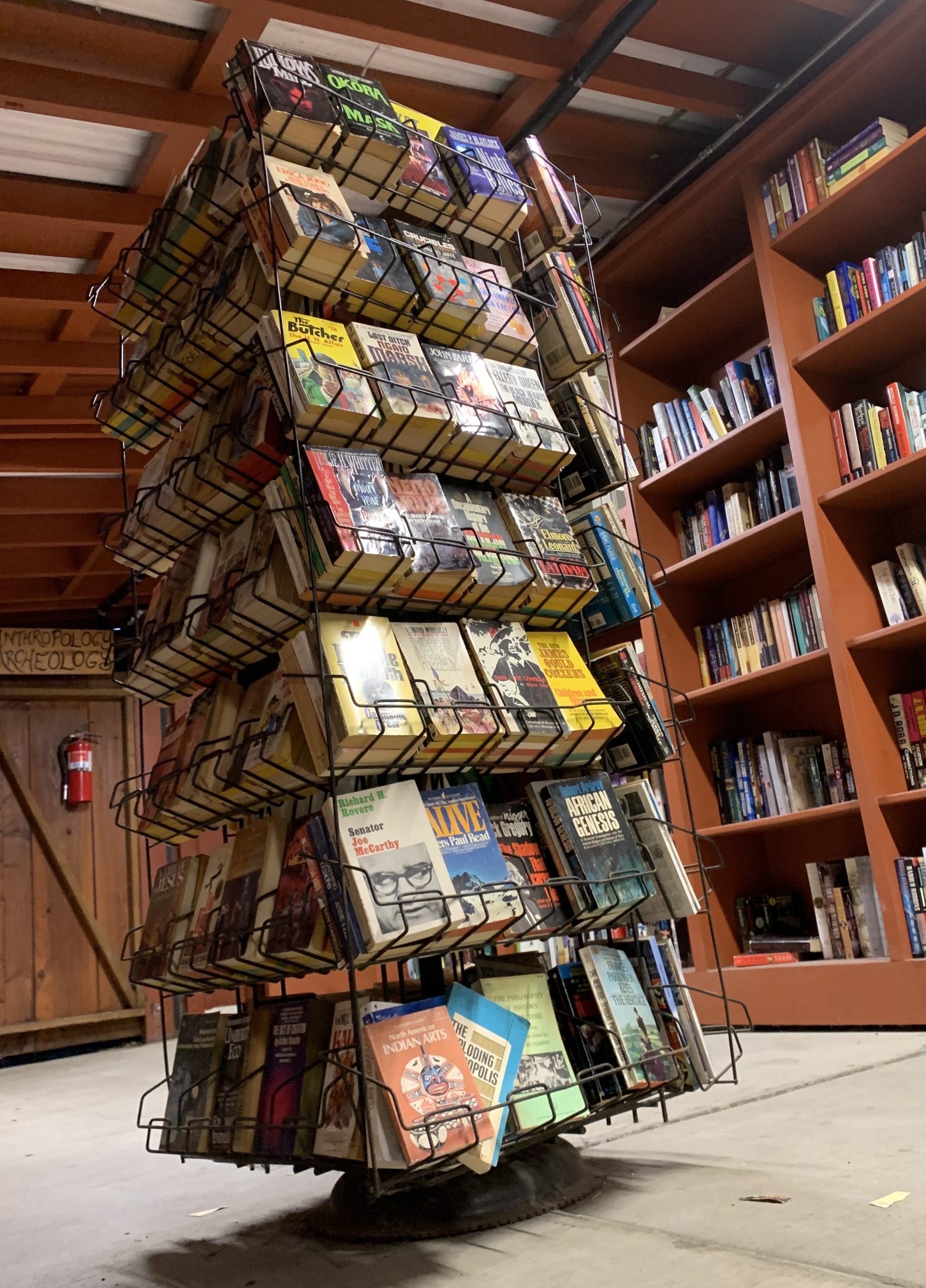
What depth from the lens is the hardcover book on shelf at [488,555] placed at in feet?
5.63

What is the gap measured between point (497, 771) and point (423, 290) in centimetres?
87

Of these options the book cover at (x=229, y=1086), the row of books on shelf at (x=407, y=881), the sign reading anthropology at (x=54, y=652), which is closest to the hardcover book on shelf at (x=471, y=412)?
the row of books on shelf at (x=407, y=881)

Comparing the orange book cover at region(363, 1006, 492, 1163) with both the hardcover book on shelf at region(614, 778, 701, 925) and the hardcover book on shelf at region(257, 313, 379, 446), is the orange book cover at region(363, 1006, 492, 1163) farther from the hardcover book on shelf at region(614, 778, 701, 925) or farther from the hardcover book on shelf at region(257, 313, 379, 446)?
the hardcover book on shelf at region(257, 313, 379, 446)

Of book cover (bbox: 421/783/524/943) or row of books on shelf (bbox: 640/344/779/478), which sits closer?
book cover (bbox: 421/783/524/943)

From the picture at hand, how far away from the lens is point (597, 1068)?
158 centimetres

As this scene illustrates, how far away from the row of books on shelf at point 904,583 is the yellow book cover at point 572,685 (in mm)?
1687

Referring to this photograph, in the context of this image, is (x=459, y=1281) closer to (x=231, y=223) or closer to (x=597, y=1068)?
(x=597, y=1068)

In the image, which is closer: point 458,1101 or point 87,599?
point 458,1101

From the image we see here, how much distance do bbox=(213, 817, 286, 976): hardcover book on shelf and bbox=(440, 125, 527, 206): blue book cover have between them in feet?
4.19

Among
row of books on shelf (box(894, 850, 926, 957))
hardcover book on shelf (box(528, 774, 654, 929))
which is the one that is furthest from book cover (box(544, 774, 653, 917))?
row of books on shelf (box(894, 850, 926, 957))

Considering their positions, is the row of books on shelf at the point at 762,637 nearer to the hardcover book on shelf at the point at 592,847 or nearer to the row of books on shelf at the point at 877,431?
the row of books on shelf at the point at 877,431

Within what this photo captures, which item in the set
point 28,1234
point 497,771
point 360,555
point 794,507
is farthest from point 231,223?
point 794,507

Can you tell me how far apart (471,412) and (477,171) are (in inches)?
23.4

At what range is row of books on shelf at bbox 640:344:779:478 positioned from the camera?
3.69 meters
